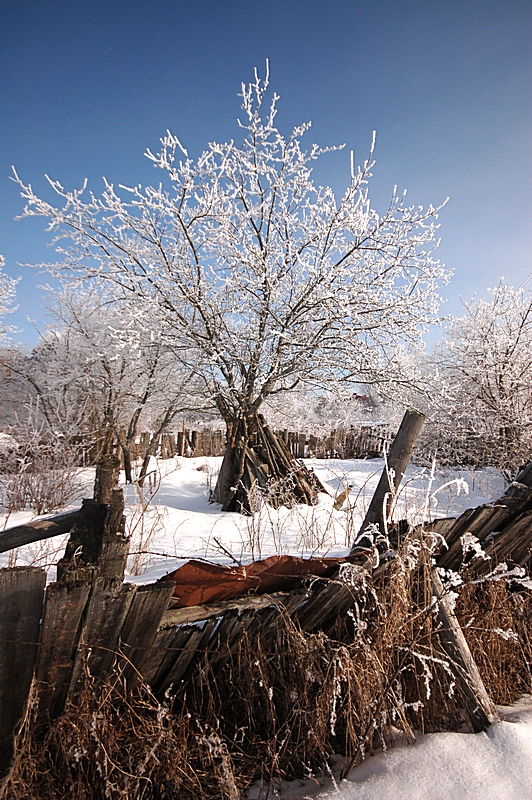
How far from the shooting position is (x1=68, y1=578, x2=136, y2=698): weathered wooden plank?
1.55m

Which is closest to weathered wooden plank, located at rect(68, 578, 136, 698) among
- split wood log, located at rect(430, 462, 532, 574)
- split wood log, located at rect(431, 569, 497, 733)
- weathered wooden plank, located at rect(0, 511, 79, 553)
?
weathered wooden plank, located at rect(0, 511, 79, 553)

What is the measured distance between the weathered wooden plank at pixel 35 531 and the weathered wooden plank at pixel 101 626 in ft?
A: 1.34

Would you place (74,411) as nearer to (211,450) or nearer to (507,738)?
(211,450)

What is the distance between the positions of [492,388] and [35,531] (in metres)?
13.4

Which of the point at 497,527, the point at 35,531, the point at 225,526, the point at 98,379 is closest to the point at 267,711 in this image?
the point at 35,531

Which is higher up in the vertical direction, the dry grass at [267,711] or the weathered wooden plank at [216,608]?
the weathered wooden plank at [216,608]

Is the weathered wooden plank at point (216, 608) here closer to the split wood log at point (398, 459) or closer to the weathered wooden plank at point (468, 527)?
the weathered wooden plank at point (468, 527)

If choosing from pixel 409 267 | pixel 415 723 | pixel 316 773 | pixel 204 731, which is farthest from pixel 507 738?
pixel 409 267

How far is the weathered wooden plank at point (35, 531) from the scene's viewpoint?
1.80 meters

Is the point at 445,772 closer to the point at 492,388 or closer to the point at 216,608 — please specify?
the point at 216,608

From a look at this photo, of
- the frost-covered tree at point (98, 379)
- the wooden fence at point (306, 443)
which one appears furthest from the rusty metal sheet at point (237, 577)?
the wooden fence at point (306, 443)

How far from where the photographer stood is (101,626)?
5.23ft

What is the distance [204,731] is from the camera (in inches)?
69.4

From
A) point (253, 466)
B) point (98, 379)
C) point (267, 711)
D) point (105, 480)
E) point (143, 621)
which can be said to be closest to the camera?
point (143, 621)
